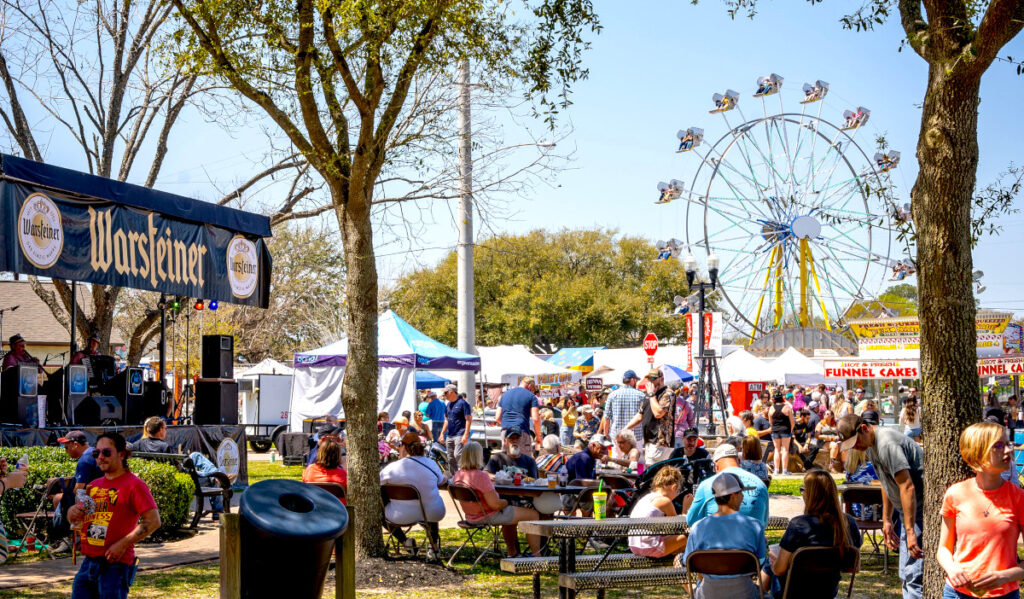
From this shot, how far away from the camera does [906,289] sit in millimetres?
116438

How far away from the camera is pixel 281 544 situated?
15.9 ft

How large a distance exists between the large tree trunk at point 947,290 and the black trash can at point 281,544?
10.5 ft

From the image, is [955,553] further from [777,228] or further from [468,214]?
[777,228]

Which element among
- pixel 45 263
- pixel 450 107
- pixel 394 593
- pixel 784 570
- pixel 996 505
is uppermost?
pixel 450 107

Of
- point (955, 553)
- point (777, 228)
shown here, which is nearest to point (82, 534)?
point (955, 553)

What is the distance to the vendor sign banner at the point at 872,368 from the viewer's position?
85.1 feet

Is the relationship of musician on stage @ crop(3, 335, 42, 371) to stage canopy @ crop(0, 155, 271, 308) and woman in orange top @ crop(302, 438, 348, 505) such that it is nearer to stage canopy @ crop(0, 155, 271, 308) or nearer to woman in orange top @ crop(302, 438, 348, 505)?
stage canopy @ crop(0, 155, 271, 308)

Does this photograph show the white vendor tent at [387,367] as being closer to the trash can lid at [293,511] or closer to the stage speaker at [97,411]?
the stage speaker at [97,411]

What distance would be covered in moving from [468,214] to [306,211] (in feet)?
23.3

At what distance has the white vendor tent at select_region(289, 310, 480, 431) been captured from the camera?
1925 cm

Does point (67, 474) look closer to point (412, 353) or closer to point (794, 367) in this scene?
point (412, 353)

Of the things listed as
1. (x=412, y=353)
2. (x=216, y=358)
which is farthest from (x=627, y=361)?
(x=216, y=358)

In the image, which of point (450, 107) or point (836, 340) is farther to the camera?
point (836, 340)

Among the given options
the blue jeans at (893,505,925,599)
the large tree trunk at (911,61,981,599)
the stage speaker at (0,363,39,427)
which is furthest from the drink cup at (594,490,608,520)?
the stage speaker at (0,363,39,427)
